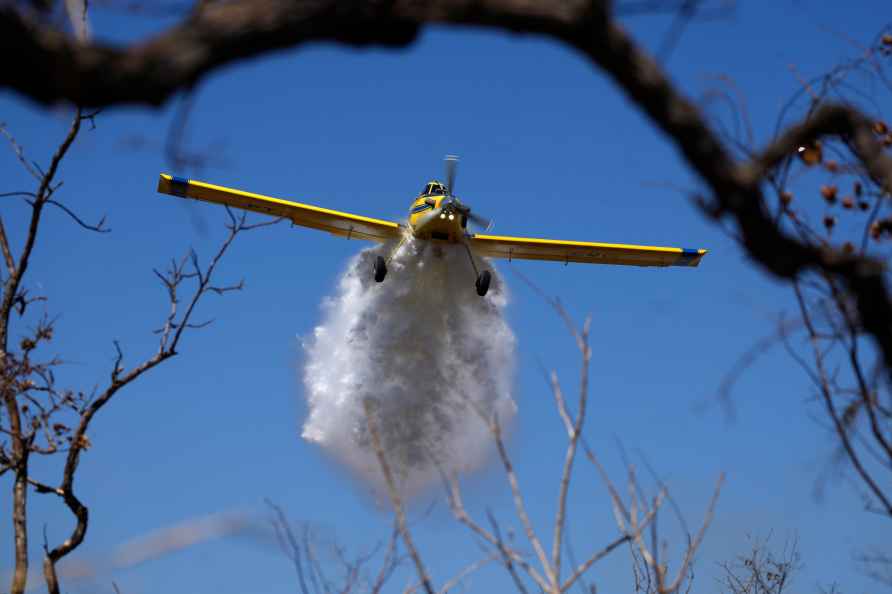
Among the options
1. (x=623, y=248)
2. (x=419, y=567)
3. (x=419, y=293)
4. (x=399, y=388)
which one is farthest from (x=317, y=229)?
(x=419, y=567)

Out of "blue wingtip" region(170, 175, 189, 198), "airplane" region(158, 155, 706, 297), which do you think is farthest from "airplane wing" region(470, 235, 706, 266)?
"blue wingtip" region(170, 175, 189, 198)

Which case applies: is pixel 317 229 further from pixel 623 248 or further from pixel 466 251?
pixel 623 248

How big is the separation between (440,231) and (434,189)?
1.50 m

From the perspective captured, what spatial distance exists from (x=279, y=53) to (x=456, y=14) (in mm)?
626

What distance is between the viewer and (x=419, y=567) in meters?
4.65

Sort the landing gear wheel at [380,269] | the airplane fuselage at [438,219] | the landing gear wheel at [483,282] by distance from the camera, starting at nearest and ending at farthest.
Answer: the airplane fuselage at [438,219]
the landing gear wheel at [483,282]
the landing gear wheel at [380,269]

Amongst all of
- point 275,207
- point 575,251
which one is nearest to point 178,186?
point 275,207

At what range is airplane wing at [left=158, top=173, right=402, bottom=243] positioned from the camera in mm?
25281

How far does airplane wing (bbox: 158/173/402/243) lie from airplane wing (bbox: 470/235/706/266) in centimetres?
258

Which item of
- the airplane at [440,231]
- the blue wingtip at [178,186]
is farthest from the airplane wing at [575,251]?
the blue wingtip at [178,186]

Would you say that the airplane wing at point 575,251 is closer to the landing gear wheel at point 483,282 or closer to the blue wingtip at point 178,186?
the landing gear wheel at point 483,282

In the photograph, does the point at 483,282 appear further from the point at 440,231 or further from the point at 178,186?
the point at 178,186

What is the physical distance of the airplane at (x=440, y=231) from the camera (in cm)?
2473

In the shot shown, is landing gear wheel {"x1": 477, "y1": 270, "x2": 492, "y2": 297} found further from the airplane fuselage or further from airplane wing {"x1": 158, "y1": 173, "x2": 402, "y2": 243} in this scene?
airplane wing {"x1": 158, "y1": 173, "x2": 402, "y2": 243}
